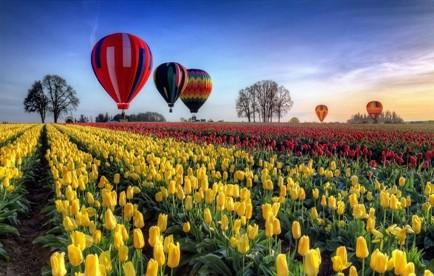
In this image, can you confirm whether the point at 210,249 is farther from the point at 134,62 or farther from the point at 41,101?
the point at 41,101

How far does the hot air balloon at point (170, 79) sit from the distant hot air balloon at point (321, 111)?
38.6 metres

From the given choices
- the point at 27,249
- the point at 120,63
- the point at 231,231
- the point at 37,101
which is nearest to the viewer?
the point at 231,231

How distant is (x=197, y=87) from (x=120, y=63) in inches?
857

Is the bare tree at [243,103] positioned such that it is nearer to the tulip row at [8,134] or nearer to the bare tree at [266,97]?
the bare tree at [266,97]

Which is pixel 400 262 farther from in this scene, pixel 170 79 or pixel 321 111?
pixel 321 111

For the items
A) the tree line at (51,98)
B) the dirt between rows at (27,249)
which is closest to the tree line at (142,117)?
the tree line at (51,98)

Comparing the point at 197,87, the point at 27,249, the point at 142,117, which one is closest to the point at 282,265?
the point at 27,249

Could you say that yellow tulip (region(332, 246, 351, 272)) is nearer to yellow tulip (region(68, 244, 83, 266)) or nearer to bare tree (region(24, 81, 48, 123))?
yellow tulip (region(68, 244, 83, 266))

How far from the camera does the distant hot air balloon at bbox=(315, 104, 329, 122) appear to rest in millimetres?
68475

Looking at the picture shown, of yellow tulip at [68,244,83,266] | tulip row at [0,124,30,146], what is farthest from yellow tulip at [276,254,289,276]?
tulip row at [0,124,30,146]

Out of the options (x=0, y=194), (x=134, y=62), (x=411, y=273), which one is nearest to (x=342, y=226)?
(x=411, y=273)

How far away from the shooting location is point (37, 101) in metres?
75.2

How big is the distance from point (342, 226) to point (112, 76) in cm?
1947

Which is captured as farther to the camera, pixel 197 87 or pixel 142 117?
pixel 142 117
